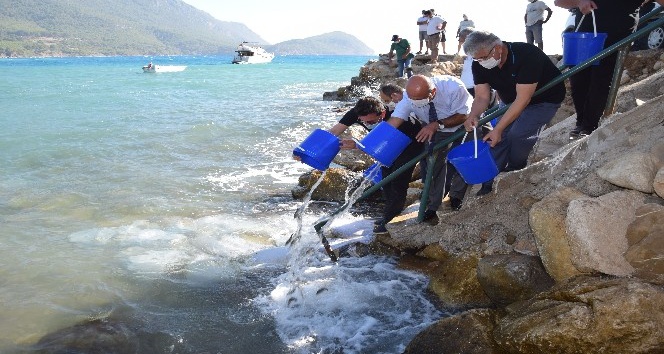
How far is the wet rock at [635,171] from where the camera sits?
3438 mm

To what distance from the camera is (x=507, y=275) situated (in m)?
3.97

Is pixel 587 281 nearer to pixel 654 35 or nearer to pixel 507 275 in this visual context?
pixel 507 275

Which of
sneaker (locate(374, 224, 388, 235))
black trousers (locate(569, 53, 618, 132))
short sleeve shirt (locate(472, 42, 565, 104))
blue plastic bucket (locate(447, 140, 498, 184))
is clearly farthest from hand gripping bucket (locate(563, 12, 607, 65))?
sneaker (locate(374, 224, 388, 235))

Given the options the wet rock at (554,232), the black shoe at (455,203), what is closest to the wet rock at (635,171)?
the wet rock at (554,232)

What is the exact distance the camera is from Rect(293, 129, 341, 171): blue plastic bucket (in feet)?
16.1

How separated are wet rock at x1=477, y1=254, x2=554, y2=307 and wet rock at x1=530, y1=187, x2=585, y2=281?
149mm

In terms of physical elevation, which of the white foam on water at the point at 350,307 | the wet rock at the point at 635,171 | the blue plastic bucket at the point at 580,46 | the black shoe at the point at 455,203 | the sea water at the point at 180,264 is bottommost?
the sea water at the point at 180,264

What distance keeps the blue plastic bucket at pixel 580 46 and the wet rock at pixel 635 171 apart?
140cm

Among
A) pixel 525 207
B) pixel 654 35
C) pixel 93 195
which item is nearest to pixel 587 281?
pixel 525 207

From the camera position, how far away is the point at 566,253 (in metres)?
3.62

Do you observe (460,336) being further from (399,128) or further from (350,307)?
(399,128)

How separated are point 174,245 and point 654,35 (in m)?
8.39

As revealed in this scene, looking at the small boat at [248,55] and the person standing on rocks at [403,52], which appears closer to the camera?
the person standing on rocks at [403,52]

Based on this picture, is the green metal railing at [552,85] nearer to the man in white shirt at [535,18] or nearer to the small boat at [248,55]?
the man in white shirt at [535,18]
